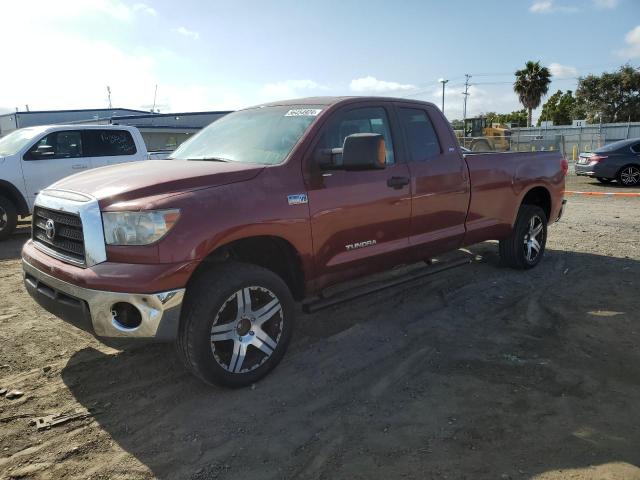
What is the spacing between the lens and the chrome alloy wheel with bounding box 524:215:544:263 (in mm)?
6026

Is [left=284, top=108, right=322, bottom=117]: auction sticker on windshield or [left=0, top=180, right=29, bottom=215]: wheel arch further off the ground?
[left=284, top=108, right=322, bottom=117]: auction sticker on windshield

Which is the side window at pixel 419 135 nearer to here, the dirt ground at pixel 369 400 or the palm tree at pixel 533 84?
the dirt ground at pixel 369 400

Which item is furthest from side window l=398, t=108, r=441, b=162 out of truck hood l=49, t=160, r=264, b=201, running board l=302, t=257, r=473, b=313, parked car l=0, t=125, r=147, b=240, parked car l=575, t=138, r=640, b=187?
parked car l=575, t=138, r=640, b=187

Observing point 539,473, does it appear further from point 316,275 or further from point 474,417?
point 316,275

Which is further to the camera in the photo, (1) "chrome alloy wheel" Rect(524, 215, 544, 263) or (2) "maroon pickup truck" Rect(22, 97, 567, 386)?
(1) "chrome alloy wheel" Rect(524, 215, 544, 263)

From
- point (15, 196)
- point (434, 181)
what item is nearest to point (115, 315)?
point (434, 181)

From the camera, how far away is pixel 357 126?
13.8ft

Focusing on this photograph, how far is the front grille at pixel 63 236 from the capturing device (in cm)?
317

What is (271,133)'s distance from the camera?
13.2 feet

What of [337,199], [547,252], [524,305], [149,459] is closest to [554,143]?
[547,252]

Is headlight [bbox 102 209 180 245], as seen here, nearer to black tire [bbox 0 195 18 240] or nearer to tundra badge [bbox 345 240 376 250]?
tundra badge [bbox 345 240 376 250]

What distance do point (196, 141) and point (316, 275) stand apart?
5.93 ft

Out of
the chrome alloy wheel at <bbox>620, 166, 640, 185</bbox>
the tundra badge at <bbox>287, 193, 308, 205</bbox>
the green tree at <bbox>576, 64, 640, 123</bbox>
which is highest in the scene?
the green tree at <bbox>576, 64, 640, 123</bbox>

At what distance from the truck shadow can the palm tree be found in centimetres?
5412
